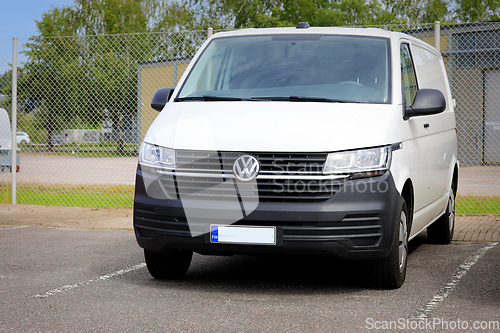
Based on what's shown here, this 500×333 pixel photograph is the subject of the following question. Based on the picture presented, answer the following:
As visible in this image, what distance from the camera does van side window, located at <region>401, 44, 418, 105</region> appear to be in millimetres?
5479

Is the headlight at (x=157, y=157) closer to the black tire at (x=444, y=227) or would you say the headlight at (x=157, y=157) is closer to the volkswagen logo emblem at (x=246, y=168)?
the volkswagen logo emblem at (x=246, y=168)

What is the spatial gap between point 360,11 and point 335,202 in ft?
134

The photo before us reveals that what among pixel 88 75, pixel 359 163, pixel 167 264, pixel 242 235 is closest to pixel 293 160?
pixel 359 163

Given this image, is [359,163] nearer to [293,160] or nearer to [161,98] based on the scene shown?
[293,160]

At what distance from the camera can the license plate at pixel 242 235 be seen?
4.48 metres

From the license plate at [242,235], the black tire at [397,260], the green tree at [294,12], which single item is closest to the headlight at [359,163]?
the black tire at [397,260]

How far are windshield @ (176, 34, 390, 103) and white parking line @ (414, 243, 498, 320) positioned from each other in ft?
5.09

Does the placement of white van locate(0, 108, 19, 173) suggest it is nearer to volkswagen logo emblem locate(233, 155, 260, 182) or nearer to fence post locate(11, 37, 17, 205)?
fence post locate(11, 37, 17, 205)

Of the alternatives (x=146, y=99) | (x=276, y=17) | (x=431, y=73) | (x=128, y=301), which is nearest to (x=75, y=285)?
(x=128, y=301)

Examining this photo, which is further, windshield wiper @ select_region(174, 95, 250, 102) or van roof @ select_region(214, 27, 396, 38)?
van roof @ select_region(214, 27, 396, 38)

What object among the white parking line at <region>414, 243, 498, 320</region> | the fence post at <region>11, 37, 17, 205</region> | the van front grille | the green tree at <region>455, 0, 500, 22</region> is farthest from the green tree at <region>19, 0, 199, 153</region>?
the green tree at <region>455, 0, 500, 22</region>

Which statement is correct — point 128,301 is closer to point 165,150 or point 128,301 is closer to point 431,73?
point 165,150

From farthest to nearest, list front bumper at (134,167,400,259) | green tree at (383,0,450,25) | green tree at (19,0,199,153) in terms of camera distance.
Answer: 1. green tree at (383,0,450,25)
2. green tree at (19,0,199,153)
3. front bumper at (134,167,400,259)

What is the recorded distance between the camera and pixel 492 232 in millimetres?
8016
